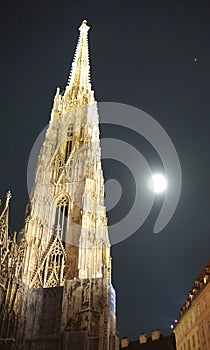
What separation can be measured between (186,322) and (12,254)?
55.2 ft

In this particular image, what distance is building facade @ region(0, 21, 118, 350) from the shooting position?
2580cm

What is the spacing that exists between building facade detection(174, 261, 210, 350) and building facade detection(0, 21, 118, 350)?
259 inches

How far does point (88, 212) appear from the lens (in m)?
32.9

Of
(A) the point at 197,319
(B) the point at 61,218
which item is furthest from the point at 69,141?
(A) the point at 197,319

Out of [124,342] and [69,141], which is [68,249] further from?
[124,342]

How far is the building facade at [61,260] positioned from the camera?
25797 mm

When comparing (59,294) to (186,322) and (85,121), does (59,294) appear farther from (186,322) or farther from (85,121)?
(85,121)

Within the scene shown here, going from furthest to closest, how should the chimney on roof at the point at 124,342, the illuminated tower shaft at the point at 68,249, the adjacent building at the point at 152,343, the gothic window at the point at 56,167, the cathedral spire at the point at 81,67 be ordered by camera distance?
the cathedral spire at the point at 81,67 → the chimney on roof at the point at 124,342 → the adjacent building at the point at 152,343 → the gothic window at the point at 56,167 → the illuminated tower shaft at the point at 68,249

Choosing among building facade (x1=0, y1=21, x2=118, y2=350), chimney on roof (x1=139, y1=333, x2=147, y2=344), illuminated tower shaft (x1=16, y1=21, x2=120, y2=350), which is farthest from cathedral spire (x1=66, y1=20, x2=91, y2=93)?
chimney on roof (x1=139, y1=333, x2=147, y2=344)

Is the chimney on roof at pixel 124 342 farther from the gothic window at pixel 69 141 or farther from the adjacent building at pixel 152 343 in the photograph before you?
the gothic window at pixel 69 141

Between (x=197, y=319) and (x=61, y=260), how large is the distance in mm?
11918

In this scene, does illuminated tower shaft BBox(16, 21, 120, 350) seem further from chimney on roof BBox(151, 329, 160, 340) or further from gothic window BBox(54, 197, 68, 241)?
chimney on roof BBox(151, 329, 160, 340)

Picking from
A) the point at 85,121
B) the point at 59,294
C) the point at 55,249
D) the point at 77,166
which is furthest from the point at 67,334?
the point at 85,121

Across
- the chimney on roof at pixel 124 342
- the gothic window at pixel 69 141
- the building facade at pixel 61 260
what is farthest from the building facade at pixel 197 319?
the gothic window at pixel 69 141
